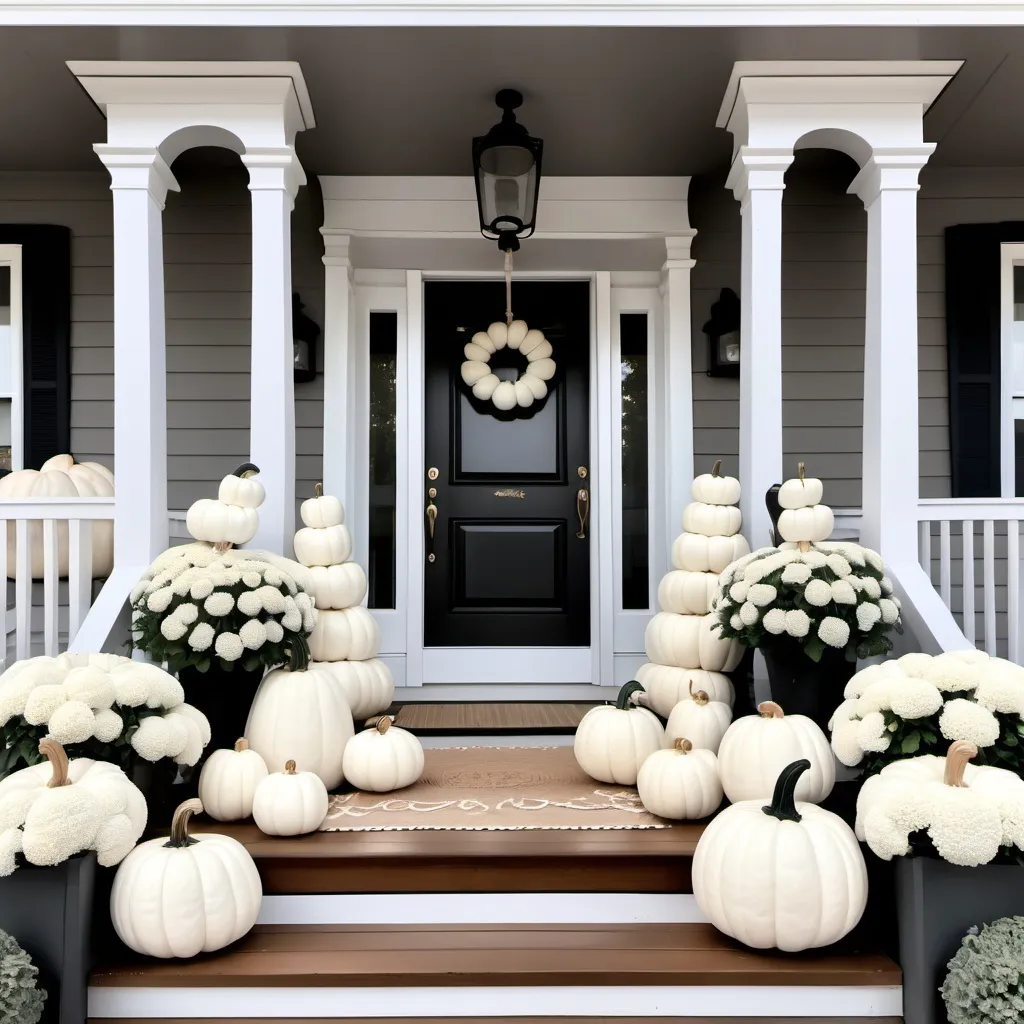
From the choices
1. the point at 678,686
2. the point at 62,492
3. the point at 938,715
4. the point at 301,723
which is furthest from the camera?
the point at 62,492

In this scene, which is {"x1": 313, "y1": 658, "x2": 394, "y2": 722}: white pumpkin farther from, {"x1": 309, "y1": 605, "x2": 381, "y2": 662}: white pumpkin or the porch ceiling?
the porch ceiling

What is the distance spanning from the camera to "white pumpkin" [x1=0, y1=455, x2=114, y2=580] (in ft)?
11.3

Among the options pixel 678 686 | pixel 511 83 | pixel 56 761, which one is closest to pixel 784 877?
pixel 678 686

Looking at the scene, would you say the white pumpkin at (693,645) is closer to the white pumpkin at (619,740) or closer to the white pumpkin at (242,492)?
the white pumpkin at (619,740)

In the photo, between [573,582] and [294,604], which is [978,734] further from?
[573,582]

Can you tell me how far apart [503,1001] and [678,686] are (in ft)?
4.32

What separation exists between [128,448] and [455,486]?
164cm

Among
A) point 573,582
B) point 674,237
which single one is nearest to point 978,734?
point 573,582

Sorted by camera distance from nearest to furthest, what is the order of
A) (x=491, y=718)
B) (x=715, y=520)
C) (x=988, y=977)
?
(x=988, y=977), (x=715, y=520), (x=491, y=718)

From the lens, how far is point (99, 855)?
6.51ft

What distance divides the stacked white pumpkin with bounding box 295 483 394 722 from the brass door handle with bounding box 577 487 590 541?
4.69 ft

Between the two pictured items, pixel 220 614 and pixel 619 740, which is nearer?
pixel 220 614

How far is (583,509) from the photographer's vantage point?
433 centimetres

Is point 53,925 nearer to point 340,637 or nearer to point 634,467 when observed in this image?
point 340,637
